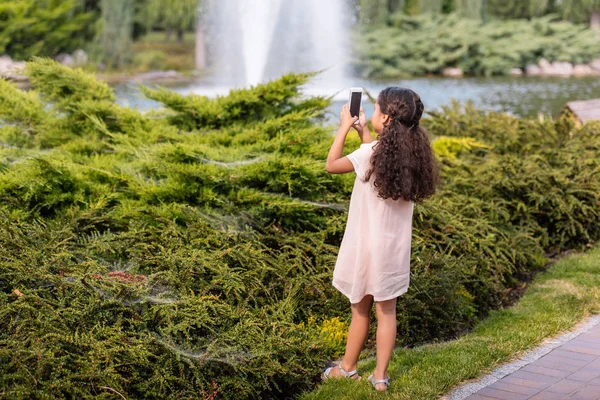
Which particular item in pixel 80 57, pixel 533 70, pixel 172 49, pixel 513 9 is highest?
pixel 513 9

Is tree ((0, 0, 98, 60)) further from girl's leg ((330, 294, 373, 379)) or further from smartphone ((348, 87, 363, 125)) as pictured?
girl's leg ((330, 294, 373, 379))

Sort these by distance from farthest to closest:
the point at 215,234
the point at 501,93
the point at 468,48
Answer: the point at 468,48 < the point at 501,93 < the point at 215,234

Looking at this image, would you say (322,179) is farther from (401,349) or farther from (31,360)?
(31,360)

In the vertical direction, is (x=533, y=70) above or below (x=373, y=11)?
below

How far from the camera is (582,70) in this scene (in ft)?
134

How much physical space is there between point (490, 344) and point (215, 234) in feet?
6.05

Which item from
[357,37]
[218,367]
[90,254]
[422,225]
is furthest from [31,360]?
[357,37]

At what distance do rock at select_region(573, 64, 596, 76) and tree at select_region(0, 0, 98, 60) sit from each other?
82.6 feet

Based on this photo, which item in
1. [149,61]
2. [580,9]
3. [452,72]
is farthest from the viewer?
[580,9]

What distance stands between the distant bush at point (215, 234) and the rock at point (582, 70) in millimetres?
34208

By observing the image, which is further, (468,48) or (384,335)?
(468,48)

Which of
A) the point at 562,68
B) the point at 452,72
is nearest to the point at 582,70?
the point at 562,68

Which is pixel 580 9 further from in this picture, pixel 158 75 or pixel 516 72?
pixel 158 75

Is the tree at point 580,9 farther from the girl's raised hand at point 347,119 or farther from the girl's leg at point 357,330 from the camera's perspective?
the girl's leg at point 357,330
